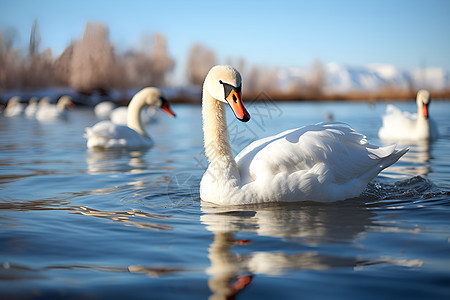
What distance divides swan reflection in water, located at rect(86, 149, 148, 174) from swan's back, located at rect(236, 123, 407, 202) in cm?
308

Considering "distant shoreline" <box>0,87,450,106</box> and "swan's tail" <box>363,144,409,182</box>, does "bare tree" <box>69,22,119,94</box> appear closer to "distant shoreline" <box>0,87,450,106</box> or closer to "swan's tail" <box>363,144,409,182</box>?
"distant shoreline" <box>0,87,450,106</box>

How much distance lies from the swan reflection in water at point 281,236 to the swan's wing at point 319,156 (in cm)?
33

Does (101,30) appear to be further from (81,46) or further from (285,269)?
(285,269)

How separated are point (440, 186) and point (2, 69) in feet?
106

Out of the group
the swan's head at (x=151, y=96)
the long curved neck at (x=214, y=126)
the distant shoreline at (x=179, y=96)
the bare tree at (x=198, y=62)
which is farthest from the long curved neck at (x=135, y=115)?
the bare tree at (x=198, y=62)

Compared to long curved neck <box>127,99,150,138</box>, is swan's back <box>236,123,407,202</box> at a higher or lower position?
lower

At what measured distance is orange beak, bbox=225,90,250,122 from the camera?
14.8 ft

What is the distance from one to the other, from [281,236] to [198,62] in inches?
2159

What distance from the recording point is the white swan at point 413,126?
38.3 ft

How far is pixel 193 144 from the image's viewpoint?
11750mm

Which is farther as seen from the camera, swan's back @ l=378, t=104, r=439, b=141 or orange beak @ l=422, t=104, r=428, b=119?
swan's back @ l=378, t=104, r=439, b=141

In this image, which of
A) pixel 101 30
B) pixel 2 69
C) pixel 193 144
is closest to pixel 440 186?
pixel 193 144

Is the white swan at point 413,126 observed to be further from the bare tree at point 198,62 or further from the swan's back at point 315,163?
the bare tree at point 198,62

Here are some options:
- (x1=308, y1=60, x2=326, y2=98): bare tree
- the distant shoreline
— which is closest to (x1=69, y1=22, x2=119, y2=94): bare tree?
the distant shoreline
